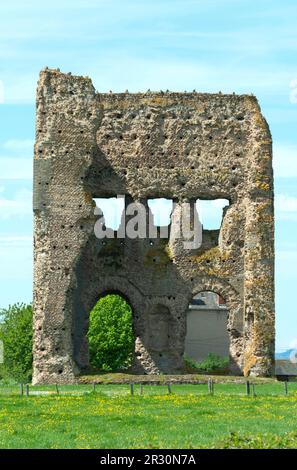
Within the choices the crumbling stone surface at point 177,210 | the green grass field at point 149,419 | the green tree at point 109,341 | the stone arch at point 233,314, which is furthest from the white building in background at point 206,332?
the green grass field at point 149,419

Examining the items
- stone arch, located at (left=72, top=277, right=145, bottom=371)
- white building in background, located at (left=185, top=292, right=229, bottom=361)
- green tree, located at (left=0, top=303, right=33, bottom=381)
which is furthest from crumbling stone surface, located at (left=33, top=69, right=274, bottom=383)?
white building in background, located at (left=185, top=292, right=229, bottom=361)

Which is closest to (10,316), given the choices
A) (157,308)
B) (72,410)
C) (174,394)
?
(157,308)

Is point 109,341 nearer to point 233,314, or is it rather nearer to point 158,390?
point 233,314

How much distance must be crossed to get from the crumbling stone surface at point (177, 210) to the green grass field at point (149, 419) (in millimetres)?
7836

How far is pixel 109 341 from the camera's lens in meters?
69.2

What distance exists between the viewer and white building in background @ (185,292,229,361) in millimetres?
80250

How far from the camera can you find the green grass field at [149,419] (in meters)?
22.4

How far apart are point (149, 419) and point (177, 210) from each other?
70.6 feet

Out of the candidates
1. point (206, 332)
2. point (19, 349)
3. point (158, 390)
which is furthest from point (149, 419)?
point (206, 332)

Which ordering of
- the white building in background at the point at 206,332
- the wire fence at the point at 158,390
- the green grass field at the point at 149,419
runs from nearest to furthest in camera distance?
the green grass field at the point at 149,419
the wire fence at the point at 158,390
the white building in background at the point at 206,332

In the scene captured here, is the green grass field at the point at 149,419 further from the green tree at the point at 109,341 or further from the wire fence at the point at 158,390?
the green tree at the point at 109,341

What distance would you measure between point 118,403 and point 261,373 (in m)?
14.9

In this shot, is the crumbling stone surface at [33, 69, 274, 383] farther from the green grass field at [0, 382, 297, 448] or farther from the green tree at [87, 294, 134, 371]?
the green tree at [87, 294, 134, 371]
